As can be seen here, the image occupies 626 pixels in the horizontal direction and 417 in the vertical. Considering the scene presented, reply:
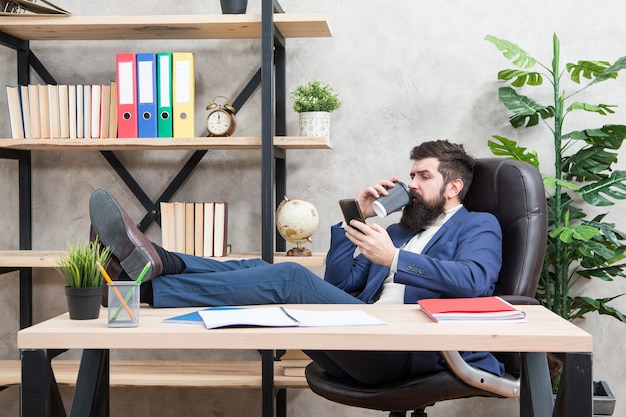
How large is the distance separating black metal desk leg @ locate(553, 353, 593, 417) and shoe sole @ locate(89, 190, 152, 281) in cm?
98

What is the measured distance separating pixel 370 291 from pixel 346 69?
1113 mm

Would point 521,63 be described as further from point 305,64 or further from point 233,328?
point 233,328

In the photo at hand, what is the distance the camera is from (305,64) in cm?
311

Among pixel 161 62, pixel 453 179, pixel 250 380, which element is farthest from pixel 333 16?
pixel 250 380

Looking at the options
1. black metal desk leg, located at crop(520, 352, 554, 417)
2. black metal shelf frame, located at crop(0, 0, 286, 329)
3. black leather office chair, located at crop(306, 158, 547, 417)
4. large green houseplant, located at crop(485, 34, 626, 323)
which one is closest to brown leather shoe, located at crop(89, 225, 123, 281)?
black leather office chair, located at crop(306, 158, 547, 417)

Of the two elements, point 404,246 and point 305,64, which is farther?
point 305,64

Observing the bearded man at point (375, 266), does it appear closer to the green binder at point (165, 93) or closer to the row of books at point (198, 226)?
the row of books at point (198, 226)

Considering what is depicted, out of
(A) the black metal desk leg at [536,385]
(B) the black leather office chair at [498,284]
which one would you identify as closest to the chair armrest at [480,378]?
(B) the black leather office chair at [498,284]

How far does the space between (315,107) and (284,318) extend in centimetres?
145

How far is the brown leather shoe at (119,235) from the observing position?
69.6 inches

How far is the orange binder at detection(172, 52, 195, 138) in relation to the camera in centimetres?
282

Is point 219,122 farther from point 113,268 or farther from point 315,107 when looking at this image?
point 113,268

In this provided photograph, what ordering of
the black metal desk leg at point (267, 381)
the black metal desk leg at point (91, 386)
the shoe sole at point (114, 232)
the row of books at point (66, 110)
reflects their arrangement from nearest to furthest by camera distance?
the black metal desk leg at point (91, 386), the shoe sole at point (114, 232), the black metal desk leg at point (267, 381), the row of books at point (66, 110)

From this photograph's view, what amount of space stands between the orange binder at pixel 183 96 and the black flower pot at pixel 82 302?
1.39 m
